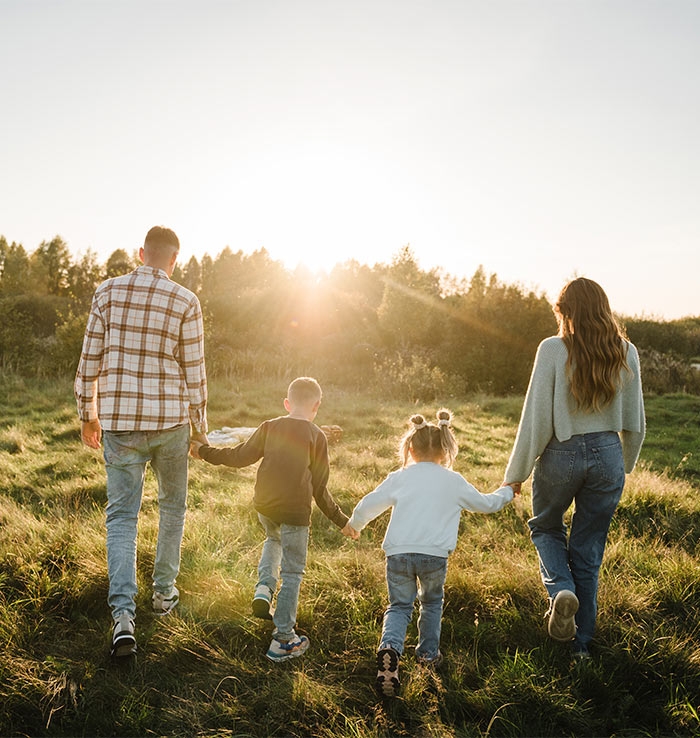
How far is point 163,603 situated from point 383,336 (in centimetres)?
2106

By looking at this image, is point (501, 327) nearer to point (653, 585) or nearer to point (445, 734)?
point (653, 585)

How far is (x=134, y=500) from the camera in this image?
117 inches

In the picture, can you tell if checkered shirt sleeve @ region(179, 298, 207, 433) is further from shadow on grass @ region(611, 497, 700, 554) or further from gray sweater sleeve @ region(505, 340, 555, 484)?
shadow on grass @ region(611, 497, 700, 554)

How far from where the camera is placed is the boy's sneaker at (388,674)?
244 centimetres

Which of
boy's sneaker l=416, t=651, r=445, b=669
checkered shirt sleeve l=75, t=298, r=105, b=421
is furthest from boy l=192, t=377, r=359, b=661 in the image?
checkered shirt sleeve l=75, t=298, r=105, b=421

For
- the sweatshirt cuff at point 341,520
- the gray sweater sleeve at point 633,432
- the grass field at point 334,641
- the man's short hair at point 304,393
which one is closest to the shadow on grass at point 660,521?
the grass field at point 334,641

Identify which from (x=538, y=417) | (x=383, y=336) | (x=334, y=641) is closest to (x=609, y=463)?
(x=538, y=417)

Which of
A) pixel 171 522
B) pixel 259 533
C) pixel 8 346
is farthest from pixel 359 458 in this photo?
pixel 8 346

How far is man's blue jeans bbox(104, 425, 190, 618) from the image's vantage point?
2855mm

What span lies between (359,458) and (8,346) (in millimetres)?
12547

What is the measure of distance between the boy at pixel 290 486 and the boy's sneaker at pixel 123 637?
66 centimetres

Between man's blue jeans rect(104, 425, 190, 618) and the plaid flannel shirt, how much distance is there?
11 centimetres

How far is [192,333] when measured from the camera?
312cm

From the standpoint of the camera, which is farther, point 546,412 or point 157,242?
point 157,242
